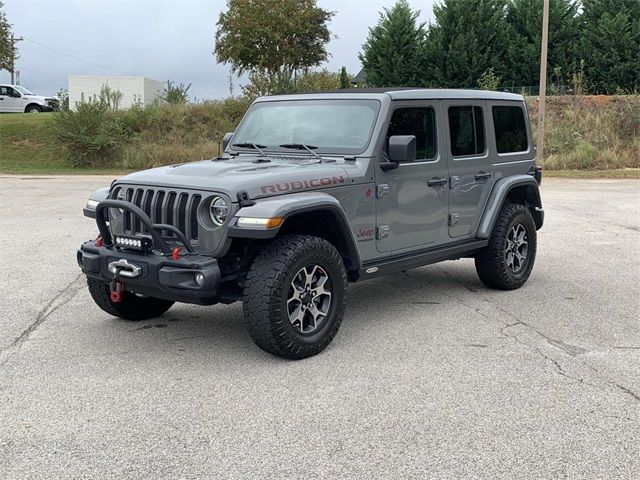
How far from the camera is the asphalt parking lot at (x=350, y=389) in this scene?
3531mm

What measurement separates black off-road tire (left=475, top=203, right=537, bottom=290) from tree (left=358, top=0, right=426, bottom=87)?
96.0 feet

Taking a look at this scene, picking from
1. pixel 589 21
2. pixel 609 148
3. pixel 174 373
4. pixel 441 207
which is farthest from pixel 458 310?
pixel 589 21

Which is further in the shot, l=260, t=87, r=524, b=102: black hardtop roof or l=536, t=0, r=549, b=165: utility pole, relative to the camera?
l=536, t=0, r=549, b=165: utility pole

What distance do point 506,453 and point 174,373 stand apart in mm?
2228

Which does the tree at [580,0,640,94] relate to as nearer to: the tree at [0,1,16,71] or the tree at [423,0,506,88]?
the tree at [423,0,506,88]

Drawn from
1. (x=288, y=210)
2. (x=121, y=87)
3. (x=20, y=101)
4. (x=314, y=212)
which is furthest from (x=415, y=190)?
(x=20, y=101)

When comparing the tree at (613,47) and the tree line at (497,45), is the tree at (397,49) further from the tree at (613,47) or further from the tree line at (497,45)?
the tree at (613,47)

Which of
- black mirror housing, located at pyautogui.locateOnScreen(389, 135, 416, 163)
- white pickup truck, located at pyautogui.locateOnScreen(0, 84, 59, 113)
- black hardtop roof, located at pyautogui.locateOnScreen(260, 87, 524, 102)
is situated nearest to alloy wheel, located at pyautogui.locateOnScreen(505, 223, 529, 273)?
black hardtop roof, located at pyautogui.locateOnScreen(260, 87, 524, 102)

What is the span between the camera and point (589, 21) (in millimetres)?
35656

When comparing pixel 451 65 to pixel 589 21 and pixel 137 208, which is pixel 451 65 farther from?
pixel 137 208

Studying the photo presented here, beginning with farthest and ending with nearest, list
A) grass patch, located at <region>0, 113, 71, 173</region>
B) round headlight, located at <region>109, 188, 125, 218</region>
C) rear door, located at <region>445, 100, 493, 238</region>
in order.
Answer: grass patch, located at <region>0, 113, 71, 173</region> < rear door, located at <region>445, 100, 493, 238</region> < round headlight, located at <region>109, 188, 125, 218</region>

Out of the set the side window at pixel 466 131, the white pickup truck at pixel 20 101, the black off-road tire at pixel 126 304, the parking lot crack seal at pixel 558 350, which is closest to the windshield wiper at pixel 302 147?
the side window at pixel 466 131

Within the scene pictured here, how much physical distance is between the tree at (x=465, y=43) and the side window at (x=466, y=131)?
29.2m

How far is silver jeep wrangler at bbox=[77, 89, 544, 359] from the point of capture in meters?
4.81
